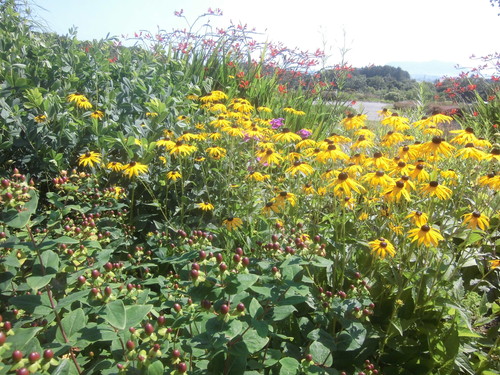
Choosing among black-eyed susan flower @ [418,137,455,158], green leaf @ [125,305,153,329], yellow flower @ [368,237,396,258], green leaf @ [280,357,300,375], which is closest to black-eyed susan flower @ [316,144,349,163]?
black-eyed susan flower @ [418,137,455,158]

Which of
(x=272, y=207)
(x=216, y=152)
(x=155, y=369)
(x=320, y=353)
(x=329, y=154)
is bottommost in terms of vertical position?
(x=320, y=353)

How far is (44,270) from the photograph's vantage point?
1.18m

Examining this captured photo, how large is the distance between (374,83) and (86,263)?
24645 millimetres

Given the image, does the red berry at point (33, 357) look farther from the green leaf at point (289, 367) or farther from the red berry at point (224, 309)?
the green leaf at point (289, 367)

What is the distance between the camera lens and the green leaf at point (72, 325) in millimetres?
1111

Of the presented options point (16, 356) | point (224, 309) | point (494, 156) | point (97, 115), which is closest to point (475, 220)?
point (494, 156)

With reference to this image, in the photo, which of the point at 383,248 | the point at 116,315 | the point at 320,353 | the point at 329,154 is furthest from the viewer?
the point at 329,154

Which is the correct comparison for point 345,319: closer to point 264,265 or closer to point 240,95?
point 264,265

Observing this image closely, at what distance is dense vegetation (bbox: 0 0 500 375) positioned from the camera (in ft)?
3.76

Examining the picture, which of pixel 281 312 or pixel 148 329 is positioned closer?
pixel 148 329

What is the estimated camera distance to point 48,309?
1.09 m

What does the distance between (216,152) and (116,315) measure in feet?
6.14

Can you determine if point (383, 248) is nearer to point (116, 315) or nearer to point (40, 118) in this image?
point (116, 315)

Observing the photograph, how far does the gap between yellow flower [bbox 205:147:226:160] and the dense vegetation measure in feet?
0.07
